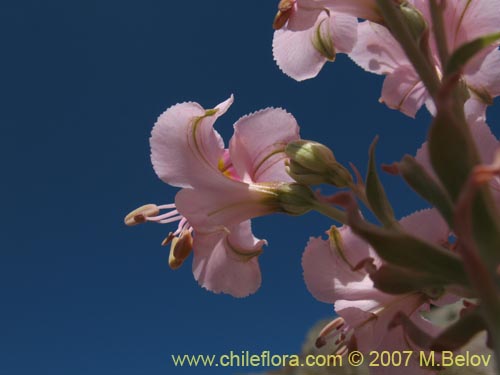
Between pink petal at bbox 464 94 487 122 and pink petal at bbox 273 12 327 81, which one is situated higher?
pink petal at bbox 273 12 327 81

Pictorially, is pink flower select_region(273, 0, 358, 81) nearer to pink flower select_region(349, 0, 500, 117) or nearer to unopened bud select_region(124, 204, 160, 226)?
pink flower select_region(349, 0, 500, 117)

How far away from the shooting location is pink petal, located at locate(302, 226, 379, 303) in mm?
666

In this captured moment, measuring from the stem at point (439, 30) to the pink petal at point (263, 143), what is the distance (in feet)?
0.71

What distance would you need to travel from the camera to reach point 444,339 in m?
0.36

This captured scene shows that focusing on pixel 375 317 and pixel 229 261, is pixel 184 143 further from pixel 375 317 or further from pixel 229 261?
pixel 375 317

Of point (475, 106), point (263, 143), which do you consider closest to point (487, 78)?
point (475, 106)

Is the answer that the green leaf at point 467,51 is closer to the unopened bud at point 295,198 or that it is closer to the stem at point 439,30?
the stem at point 439,30

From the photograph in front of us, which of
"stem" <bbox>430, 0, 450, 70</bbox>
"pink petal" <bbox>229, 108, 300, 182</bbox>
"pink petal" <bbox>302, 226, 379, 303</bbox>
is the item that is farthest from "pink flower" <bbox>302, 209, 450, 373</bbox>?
"stem" <bbox>430, 0, 450, 70</bbox>

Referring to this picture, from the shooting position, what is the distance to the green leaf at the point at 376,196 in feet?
1.51

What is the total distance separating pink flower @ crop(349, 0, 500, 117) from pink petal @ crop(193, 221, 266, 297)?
269 millimetres

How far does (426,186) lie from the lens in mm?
393

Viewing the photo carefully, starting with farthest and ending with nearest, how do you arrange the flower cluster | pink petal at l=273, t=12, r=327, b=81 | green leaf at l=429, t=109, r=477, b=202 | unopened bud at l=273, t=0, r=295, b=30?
pink petal at l=273, t=12, r=327, b=81
unopened bud at l=273, t=0, r=295, b=30
the flower cluster
green leaf at l=429, t=109, r=477, b=202

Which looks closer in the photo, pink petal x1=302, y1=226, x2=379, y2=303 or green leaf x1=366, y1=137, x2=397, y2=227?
green leaf x1=366, y1=137, x2=397, y2=227

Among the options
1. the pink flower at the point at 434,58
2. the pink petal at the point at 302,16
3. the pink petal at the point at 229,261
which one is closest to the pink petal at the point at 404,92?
the pink flower at the point at 434,58
